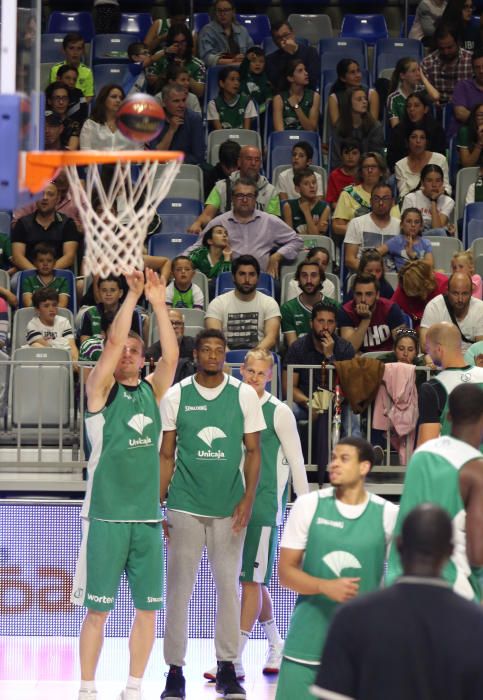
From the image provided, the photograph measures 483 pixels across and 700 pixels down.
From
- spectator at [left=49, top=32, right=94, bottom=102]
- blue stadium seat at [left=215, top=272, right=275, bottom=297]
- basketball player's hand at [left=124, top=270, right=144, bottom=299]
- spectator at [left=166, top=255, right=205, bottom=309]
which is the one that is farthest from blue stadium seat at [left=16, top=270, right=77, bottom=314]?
basketball player's hand at [left=124, top=270, right=144, bottom=299]

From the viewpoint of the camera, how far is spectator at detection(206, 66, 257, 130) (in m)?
14.3

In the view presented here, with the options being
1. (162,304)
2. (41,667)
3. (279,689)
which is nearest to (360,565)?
(279,689)

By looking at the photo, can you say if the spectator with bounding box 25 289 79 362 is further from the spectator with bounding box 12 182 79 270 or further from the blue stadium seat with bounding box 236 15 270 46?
the blue stadium seat with bounding box 236 15 270 46

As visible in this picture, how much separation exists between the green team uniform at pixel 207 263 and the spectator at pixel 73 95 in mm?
2403

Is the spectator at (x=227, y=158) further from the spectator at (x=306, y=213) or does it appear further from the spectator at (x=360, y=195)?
the spectator at (x=360, y=195)

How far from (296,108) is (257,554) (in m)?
7.43

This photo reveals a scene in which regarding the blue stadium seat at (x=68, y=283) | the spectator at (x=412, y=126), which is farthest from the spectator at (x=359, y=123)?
the blue stadium seat at (x=68, y=283)

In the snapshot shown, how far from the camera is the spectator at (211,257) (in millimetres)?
11957

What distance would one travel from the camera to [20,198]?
220 inches

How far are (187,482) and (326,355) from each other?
10.00 ft

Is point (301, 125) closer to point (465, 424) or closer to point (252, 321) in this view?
point (252, 321)

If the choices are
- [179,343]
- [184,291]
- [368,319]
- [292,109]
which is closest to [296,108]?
[292,109]

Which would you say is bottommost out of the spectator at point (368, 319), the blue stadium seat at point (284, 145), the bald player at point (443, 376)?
the bald player at point (443, 376)

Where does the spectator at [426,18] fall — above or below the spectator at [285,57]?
above
